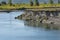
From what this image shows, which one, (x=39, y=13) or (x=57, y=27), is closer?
(x=57, y=27)

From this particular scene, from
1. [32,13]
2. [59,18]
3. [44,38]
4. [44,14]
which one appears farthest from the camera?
[32,13]

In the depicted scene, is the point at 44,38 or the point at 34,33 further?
the point at 34,33

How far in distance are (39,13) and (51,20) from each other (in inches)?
170

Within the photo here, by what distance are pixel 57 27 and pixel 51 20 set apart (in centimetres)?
399

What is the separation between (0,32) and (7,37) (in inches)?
138

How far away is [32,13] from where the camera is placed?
157 feet

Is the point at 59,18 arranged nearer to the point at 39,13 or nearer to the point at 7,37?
the point at 39,13

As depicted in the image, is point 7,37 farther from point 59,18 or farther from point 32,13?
point 32,13

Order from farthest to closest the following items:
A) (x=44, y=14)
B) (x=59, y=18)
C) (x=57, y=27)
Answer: (x=44, y=14)
(x=59, y=18)
(x=57, y=27)

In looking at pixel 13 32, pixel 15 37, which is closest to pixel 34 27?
pixel 13 32

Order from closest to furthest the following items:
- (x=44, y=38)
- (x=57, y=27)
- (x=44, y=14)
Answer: (x=44, y=38) → (x=57, y=27) → (x=44, y=14)

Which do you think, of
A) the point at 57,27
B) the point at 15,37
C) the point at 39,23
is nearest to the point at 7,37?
the point at 15,37

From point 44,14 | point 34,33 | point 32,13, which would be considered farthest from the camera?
point 32,13

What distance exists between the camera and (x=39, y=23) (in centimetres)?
4178
